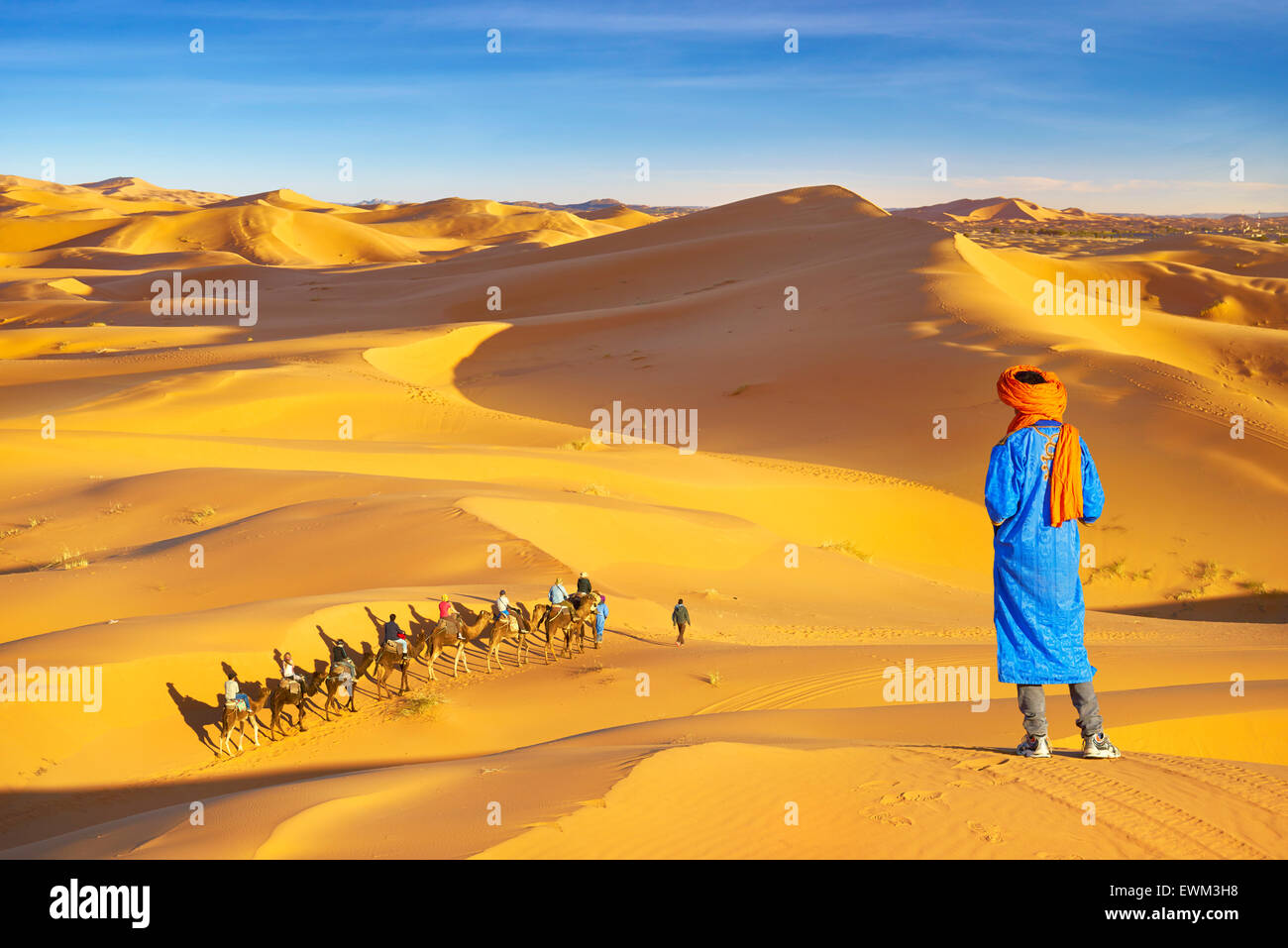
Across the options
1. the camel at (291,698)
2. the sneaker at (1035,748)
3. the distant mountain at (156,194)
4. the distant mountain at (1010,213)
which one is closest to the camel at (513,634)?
the camel at (291,698)

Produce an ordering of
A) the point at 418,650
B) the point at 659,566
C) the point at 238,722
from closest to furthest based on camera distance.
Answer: the point at 238,722, the point at 418,650, the point at 659,566

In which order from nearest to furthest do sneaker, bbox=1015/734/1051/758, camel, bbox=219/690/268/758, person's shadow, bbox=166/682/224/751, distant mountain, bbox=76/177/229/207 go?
sneaker, bbox=1015/734/1051/758, camel, bbox=219/690/268/758, person's shadow, bbox=166/682/224/751, distant mountain, bbox=76/177/229/207

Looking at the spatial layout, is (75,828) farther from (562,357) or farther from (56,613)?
(562,357)

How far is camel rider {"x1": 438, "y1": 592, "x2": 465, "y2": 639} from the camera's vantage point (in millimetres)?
10445

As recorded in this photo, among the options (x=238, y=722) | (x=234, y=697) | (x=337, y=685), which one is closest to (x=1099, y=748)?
(x=337, y=685)

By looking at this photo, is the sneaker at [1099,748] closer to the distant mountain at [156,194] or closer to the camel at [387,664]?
the camel at [387,664]

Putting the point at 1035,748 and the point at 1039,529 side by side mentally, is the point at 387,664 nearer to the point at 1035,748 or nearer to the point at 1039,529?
the point at 1035,748

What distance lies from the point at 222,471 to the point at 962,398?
17.9 m

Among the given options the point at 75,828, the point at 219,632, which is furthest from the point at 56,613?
the point at 75,828

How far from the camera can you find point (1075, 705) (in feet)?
19.9

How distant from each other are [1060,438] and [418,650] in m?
7.09

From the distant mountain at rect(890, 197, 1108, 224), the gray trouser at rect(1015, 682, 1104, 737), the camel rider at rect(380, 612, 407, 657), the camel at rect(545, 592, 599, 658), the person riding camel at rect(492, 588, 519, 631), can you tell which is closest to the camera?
the gray trouser at rect(1015, 682, 1104, 737)

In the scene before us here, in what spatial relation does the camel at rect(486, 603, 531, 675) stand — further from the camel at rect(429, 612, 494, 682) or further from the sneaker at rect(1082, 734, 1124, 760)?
the sneaker at rect(1082, 734, 1124, 760)

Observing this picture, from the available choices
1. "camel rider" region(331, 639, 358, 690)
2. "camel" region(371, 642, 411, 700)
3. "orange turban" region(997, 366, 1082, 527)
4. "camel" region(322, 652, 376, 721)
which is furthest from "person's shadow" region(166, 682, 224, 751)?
"orange turban" region(997, 366, 1082, 527)
